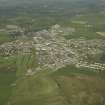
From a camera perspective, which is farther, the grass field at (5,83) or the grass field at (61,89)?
the grass field at (5,83)

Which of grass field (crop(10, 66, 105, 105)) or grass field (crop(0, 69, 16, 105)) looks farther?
grass field (crop(0, 69, 16, 105))

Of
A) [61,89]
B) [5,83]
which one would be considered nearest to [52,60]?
[5,83]

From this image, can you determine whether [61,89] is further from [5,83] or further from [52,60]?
[52,60]

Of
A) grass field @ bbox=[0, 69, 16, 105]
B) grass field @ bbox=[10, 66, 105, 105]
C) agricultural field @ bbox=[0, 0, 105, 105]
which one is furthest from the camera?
agricultural field @ bbox=[0, 0, 105, 105]

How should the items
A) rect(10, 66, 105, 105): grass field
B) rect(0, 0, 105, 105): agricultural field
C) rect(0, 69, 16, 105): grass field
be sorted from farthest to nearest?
→ rect(0, 0, 105, 105): agricultural field < rect(0, 69, 16, 105): grass field < rect(10, 66, 105, 105): grass field

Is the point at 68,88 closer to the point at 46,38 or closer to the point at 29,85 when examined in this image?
the point at 29,85

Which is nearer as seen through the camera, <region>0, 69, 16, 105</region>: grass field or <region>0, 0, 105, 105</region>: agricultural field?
<region>0, 69, 16, 105</region>: grass field

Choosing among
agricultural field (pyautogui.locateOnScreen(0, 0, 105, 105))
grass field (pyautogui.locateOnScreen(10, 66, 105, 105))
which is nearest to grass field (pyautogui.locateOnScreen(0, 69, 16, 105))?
agricultural field (pyautogui.locateOnScreen(0, 0, 105, 105))

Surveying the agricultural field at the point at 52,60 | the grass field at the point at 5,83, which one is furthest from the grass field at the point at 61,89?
the grass field at the point at 5,83

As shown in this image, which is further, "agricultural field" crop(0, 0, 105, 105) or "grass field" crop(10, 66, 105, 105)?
"agricultural field" crop(0, 0, 105, 105)

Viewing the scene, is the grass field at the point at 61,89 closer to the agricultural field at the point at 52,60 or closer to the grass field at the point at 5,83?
the agricultural field at the point at 52,60

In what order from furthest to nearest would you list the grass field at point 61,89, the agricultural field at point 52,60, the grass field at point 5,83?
1. the agricultural field at point 52,60
2. the grass field at point 5,83
3. the grass field at point 61,89

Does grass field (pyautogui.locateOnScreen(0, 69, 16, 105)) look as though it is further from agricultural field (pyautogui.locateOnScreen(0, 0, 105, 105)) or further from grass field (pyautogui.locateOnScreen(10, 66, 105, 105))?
grass field (pyautogui.locateOnScreen(10, 66, 105, 105))
